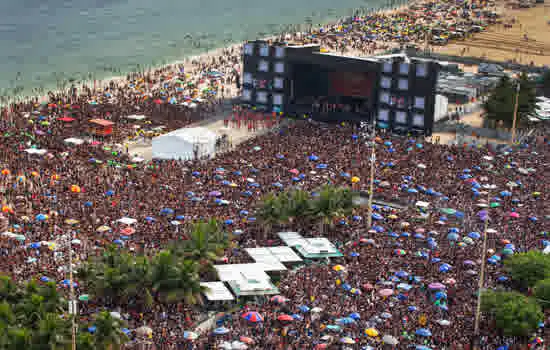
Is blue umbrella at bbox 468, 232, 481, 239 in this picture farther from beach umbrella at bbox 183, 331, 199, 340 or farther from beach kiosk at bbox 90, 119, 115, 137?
beach kiosk at bbox 90, 119, 115, 137

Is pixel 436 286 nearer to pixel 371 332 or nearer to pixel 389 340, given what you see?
pixel 389 340

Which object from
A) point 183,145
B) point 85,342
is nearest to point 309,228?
point 183,145

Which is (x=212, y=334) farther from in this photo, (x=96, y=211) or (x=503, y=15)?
(x=503, y=15)

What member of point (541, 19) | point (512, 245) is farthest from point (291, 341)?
point (541, 19)

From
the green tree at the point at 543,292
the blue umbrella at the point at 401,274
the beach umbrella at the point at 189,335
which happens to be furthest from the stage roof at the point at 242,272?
the green tree at the point at 543,292

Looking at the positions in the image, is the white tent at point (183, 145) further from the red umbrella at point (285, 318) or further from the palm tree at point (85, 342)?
the palm tree at point (85, 342)

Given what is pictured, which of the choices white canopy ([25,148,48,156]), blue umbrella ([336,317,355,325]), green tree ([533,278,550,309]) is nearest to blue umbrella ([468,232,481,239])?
green tree ([533,278,550,309])
